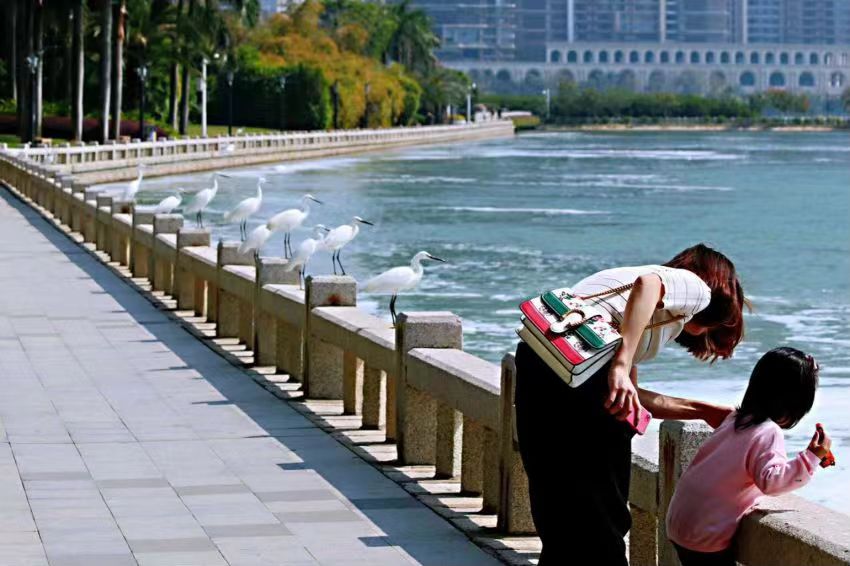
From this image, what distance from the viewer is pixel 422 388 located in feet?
33.0

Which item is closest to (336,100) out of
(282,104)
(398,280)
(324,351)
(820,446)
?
(282,104)

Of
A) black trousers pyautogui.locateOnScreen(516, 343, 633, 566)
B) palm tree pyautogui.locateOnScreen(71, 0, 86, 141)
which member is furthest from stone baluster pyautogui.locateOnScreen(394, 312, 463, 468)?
palm tree pyautogui.locateOnScreen(71, 0, 86, 141)

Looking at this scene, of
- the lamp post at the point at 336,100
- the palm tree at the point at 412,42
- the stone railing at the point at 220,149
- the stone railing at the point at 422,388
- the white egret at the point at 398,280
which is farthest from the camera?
the palm tree at the point at 412,42

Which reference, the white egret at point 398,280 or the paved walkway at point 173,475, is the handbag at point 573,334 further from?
the white egret at point 398,280

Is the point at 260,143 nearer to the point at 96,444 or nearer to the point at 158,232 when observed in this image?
the point at 158,232

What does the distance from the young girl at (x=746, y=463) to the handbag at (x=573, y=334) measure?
1.40 ft

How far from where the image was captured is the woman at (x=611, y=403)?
6207 mm

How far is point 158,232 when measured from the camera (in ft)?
67.6

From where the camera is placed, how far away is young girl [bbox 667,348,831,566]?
5.95 m

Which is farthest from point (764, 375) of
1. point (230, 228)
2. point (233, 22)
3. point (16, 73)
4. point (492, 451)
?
point (233, 22)

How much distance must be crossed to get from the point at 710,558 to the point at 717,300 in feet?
2.88

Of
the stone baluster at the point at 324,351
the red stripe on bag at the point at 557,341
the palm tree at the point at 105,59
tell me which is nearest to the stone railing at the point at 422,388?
the stone baluster at the point at 324,351

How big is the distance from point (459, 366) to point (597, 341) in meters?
3.43

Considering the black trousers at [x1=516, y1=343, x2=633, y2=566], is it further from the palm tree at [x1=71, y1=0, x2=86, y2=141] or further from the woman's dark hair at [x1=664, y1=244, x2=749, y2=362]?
the palm tree at [x1=71, y1=0, x2=86, y2=141]
